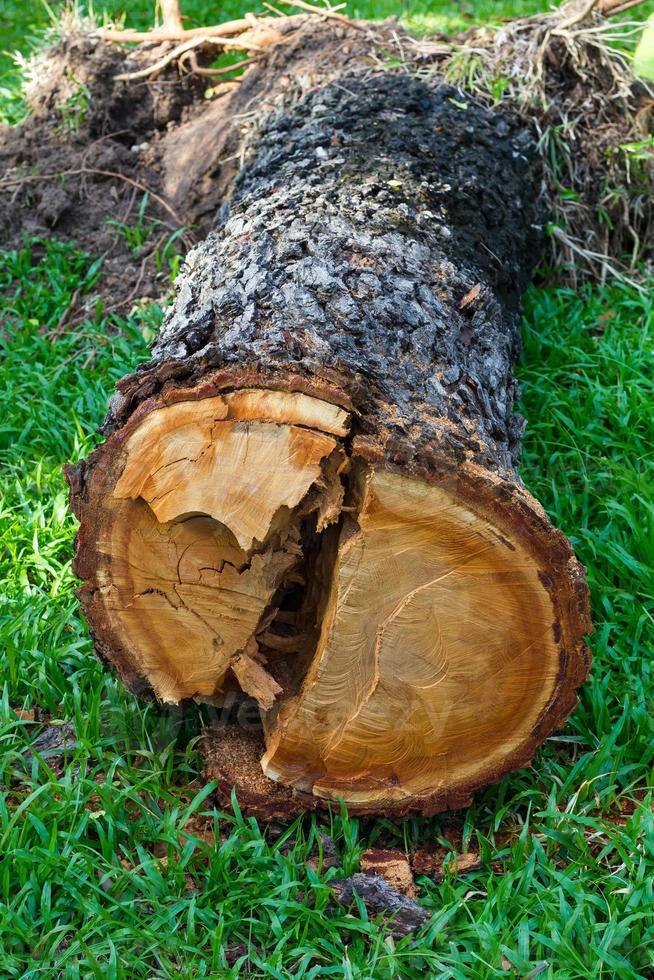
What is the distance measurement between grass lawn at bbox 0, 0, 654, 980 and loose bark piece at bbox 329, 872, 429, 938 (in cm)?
3

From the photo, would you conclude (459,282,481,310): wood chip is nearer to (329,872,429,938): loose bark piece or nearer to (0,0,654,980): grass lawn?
(0,0,654,980): grass lawn

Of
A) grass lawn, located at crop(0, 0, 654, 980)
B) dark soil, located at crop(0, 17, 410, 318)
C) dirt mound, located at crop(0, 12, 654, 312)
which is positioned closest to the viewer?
grass lawn, located at crop(0, 0, 654, 980)

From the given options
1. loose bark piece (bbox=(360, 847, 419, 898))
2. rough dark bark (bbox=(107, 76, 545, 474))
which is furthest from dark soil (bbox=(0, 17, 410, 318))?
loose bark piece (bbox=(360, 847, 419, 898))

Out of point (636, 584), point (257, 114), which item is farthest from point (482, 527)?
point (257, 114)

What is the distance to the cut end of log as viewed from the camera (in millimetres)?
1816

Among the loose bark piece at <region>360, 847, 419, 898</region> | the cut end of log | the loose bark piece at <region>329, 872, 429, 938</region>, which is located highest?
the cut end of log

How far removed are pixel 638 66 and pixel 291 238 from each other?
6.86ft

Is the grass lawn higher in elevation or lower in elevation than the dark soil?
lower

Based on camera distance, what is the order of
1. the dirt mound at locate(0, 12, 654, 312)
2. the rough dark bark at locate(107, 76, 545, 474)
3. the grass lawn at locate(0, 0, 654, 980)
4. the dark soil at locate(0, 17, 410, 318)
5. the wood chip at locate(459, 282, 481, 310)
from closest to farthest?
the grass lawn at locate(0, 0, 654, 980), the rough dark bark at locate(107, 76, 545, 474), the wood chip at locate(459, 282, 481, 310), the dirt mound at locate(0, 12, 654, 312), the dark soil at locate(0, 17, 410, 318)

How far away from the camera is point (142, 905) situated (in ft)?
6.10

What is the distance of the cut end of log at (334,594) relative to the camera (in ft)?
5.96

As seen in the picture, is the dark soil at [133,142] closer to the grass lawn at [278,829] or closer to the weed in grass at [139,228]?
the weed in grass at [139,228]

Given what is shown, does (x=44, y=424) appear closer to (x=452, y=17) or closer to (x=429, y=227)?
(x=429, y=227)

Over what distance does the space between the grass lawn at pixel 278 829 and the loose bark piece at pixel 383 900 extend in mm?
30
